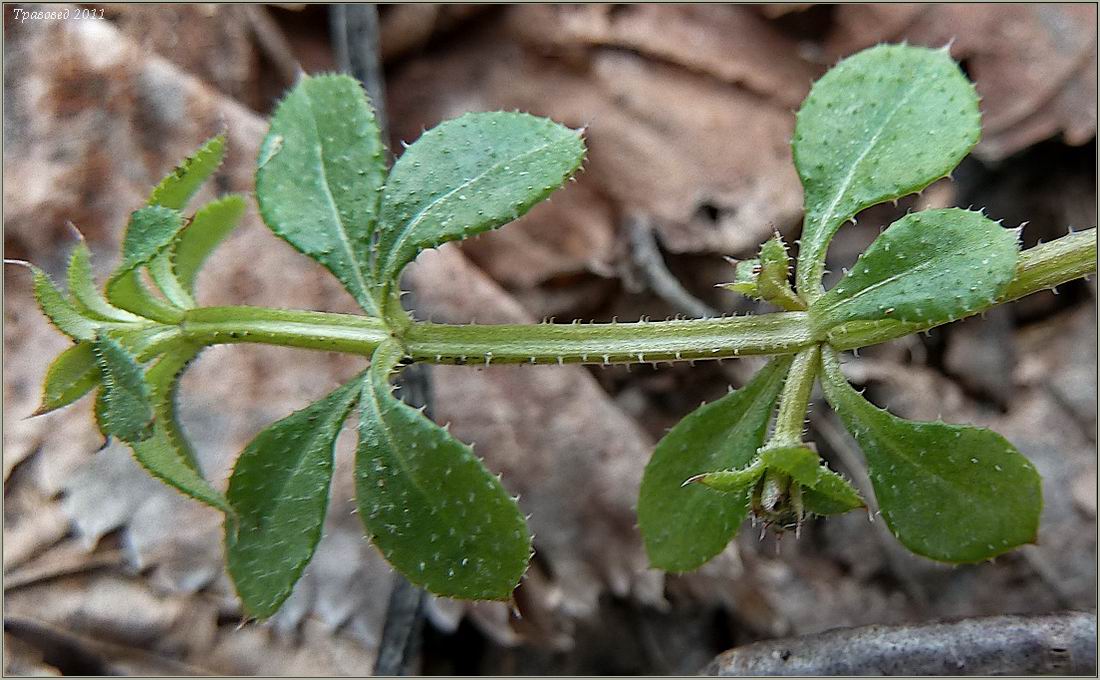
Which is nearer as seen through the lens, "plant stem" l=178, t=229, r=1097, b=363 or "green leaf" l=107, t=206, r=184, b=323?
"green leaf" l=107, t=206, r=184, b=323

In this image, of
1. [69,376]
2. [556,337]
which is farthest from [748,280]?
[69,376]

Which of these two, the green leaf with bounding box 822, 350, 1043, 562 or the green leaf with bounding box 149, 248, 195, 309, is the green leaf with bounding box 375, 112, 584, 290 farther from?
the green leaf with bounding box 822, 350, 1043, 562

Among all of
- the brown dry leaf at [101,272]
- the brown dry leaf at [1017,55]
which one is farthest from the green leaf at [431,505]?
the brown dry leaf at [1017,55]

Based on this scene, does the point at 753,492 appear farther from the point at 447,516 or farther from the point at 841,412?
the point at 447,516

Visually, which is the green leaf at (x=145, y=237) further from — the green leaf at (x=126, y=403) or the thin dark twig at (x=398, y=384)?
the thin dark twig at (x=398, y=384)

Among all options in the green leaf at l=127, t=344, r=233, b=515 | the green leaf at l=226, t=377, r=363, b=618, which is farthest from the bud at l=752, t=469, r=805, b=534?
the green leaf at l=127, t=344, r=233, b=515

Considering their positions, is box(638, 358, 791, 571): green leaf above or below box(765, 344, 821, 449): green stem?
below
